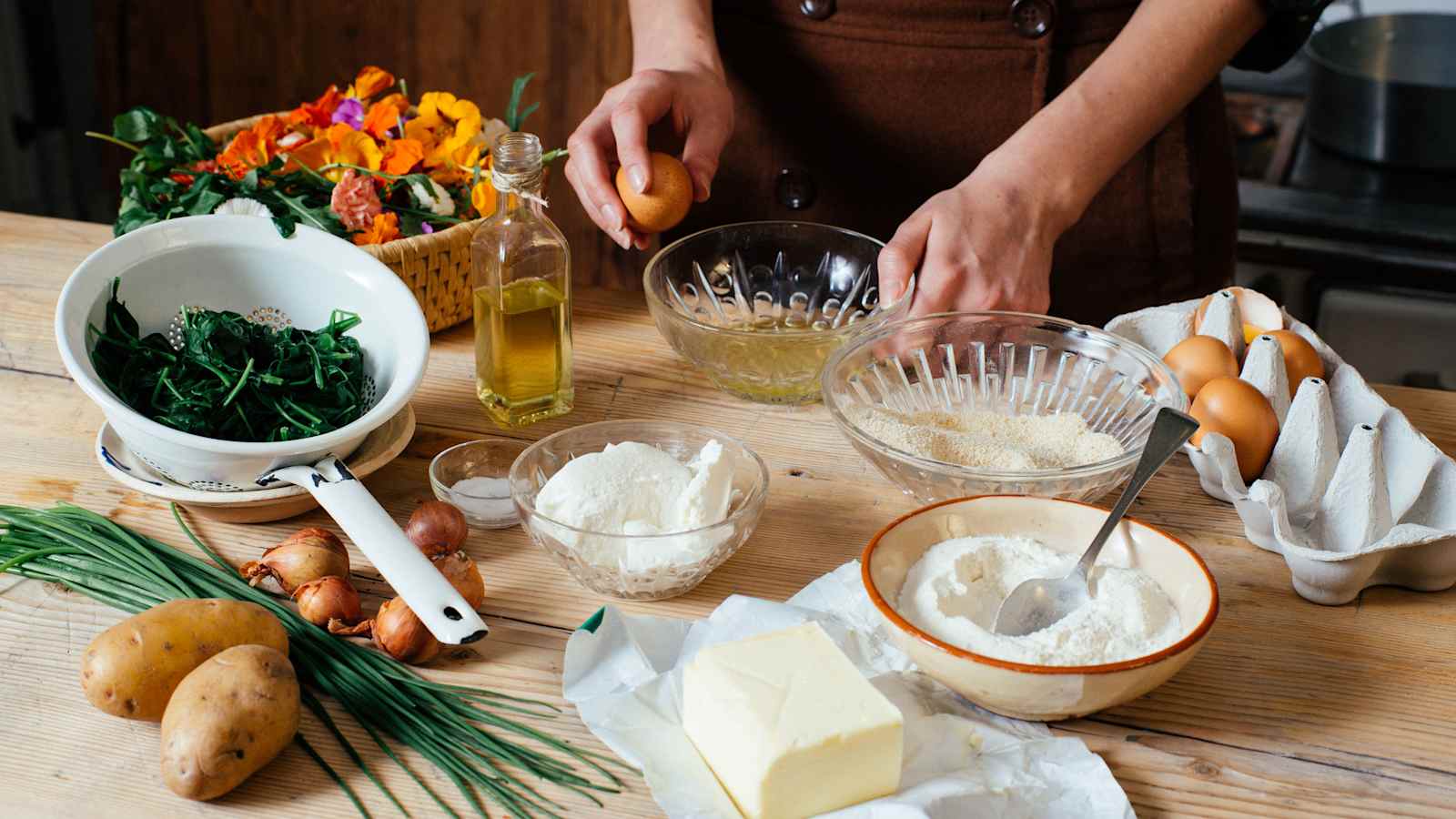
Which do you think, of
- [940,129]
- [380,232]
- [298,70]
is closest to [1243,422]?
[940,129]

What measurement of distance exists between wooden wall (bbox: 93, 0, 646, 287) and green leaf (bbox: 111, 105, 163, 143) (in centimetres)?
145

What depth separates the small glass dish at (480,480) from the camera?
1.09 m

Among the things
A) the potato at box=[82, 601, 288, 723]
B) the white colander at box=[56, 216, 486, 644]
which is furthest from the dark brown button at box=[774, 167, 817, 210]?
the potato at box=[82, 601, 288, 723]

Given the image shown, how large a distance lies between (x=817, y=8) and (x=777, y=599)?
865 mm

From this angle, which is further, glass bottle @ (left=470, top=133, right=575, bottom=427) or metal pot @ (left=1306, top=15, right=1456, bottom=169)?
metal pot @ (left=1306, top=15, right=1456, bottom=169)

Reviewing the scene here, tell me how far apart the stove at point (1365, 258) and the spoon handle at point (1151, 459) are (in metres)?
1.39

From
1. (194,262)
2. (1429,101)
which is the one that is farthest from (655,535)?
(1429,101)

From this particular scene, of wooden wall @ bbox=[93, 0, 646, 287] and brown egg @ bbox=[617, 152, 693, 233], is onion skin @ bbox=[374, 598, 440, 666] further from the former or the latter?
wooden wall @ bbox=[93, 0, 646, 287]

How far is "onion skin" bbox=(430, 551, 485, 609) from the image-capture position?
961 millimetres

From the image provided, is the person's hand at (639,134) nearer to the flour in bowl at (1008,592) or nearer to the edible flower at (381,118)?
the edible flower at (381,118)

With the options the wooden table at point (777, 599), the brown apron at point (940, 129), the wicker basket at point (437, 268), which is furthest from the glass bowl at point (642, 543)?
the brown apron at point (940, 129)

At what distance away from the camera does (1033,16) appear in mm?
1492

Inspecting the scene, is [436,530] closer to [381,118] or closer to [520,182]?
[520,182]

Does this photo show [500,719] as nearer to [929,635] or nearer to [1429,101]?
[929,635]
